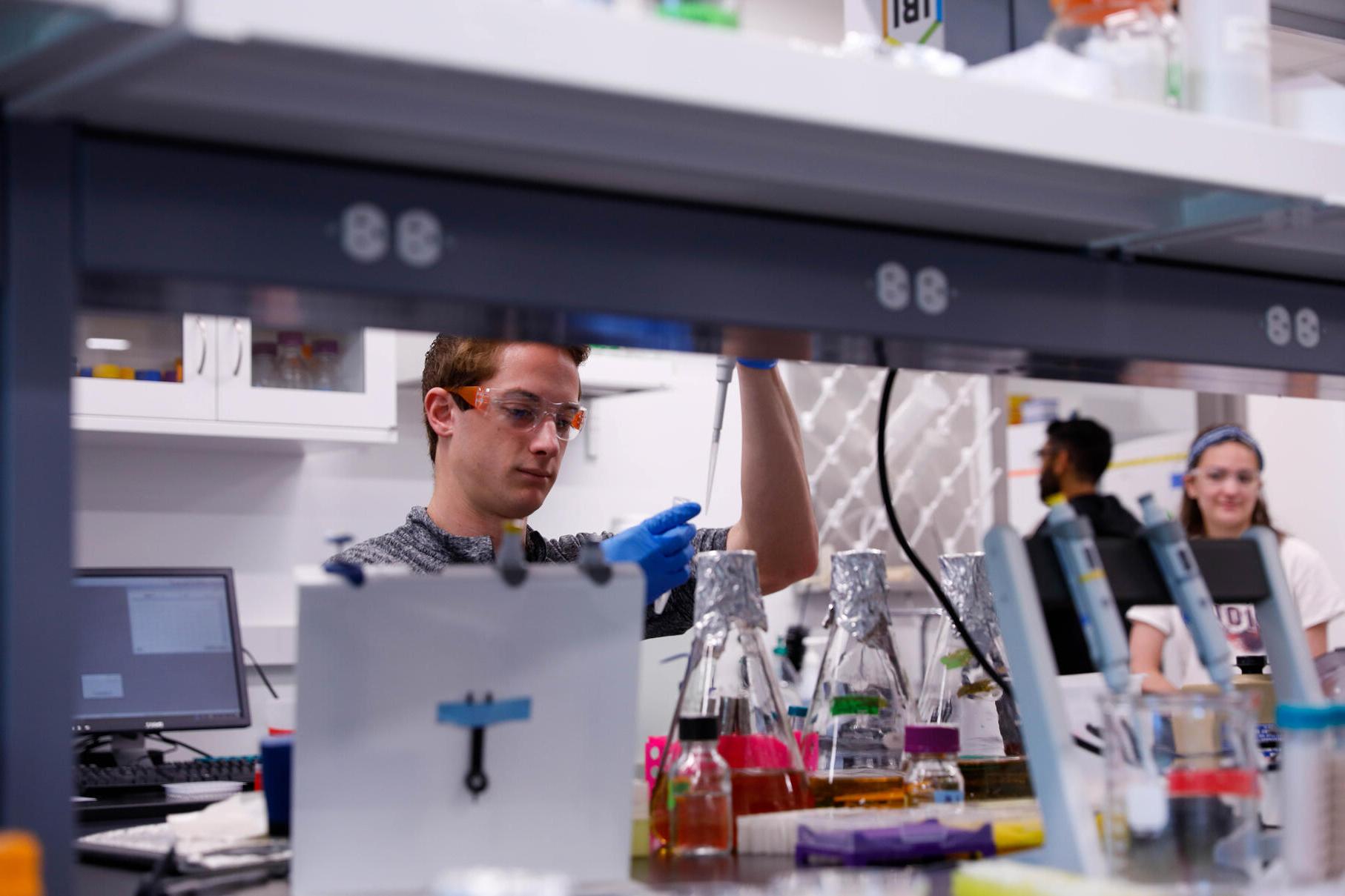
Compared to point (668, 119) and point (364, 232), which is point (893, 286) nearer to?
point (668, 119)

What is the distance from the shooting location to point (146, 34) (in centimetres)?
74

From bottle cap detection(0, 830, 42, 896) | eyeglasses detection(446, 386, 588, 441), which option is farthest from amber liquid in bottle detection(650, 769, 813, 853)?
eyeglasses detection(446, 386, 588, 441)

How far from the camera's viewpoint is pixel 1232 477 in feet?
13.7

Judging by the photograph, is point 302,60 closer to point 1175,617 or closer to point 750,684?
point 750,684

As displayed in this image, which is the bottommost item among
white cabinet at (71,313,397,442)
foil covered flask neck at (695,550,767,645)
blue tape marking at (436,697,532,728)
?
blue tape marking at (436,697,532,728)

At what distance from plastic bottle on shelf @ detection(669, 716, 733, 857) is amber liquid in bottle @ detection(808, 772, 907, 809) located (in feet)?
0.59

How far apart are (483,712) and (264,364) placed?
2481mm

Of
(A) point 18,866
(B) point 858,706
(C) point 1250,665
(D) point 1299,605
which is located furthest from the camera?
(D) point 1299,605

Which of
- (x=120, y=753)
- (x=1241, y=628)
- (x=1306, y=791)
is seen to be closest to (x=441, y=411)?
(x=120, y=753)

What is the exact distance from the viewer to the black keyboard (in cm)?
219

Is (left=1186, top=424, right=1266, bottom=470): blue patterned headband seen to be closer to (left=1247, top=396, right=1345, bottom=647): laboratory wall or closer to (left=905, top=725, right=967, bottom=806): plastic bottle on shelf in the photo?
(left=1247, top=396, right=1345, bottom=647): laboratory wall

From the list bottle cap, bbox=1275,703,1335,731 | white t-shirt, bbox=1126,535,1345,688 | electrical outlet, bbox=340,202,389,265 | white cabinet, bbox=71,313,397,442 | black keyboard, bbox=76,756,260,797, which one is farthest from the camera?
white t-shirt, bbox=1126,535,1345,688

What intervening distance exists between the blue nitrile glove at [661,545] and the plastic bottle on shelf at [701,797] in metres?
0.69

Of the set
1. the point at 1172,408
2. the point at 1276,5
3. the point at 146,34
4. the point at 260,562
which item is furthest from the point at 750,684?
the point at 1172,408
